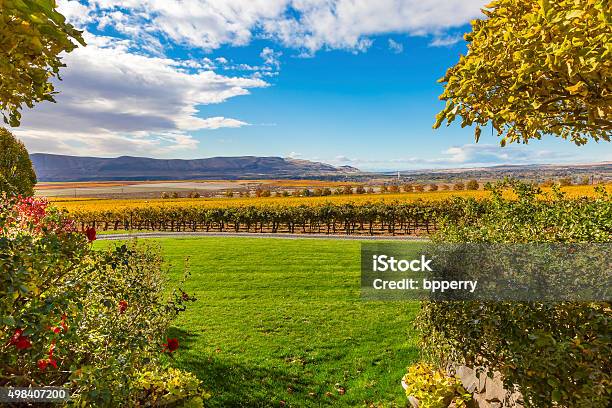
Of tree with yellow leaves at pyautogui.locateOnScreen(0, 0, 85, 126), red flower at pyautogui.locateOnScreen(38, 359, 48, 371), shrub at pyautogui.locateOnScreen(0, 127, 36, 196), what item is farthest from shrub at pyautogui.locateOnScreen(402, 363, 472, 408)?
shrub at pyautogui.locateOnScreen(0, 127, 36, 196)

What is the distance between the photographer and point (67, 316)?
3064mm

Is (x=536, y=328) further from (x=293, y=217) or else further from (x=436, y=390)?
(x=293, y=217)

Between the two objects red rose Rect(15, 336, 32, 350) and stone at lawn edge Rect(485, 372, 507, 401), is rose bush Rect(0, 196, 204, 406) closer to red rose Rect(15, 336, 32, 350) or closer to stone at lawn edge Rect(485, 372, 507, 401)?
red rose Rect(15, 336, 32, 350)

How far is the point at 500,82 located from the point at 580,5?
30.1 inches

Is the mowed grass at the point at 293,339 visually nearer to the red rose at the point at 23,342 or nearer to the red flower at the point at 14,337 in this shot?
the red flower at the point at 14,337

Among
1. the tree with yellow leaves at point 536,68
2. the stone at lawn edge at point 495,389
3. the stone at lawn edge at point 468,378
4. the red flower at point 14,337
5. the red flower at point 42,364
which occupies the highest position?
the tree with yellow leaves at point 536,68

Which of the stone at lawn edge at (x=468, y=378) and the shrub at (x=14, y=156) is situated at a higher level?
the shrub at (x=14, y=156)

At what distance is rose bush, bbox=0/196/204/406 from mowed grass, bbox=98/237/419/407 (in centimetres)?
248

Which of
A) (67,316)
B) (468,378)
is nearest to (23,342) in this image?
(67,316)

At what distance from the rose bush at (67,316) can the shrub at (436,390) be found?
337cm

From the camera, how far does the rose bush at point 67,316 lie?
2.77 meters

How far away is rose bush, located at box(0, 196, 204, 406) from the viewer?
277 cm

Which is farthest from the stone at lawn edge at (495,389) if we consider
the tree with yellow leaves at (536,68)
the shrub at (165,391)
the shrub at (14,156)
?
the shrub at (14,156)

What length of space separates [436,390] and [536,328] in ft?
7.35
